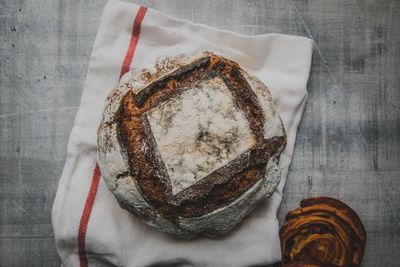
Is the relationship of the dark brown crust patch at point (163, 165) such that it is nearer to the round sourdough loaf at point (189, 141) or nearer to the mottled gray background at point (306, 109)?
the round sourdough loaf at point (189, 141)

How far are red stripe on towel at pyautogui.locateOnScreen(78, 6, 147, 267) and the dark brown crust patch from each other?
0.90 feet

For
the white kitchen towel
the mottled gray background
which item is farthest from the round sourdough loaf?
the mottled gray background

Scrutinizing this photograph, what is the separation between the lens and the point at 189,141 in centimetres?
128

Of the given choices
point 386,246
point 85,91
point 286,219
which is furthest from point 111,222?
point 386,246

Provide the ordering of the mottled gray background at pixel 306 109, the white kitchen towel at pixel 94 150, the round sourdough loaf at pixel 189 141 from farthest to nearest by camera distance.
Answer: the mottled gray background at pixel 306 109
the white kitchen towel at pixel 94 150
the round sourdough loaf at pixel 189 141

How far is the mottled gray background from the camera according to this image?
5.33ft

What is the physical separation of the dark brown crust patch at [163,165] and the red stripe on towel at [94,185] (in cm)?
27

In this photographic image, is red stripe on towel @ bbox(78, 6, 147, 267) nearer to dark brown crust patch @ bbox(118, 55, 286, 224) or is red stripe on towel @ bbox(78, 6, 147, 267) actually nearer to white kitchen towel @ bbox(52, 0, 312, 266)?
white kitchen towel @ bbox(52, 0, 312, 266)

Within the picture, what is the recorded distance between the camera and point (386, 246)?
5.43 feet

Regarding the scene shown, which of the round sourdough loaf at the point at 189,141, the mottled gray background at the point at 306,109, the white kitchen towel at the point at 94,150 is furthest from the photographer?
the mottled gray background at the point at 306,109

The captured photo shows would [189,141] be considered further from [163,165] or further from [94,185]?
[94,185]

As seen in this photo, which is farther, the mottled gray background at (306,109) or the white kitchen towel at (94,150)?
the mottled gray background at (306,109)

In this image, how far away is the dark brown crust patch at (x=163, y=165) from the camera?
1281mm

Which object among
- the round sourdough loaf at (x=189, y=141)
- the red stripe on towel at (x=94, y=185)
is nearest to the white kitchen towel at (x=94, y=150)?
the red stripe on towel at (x=94, y=185)
